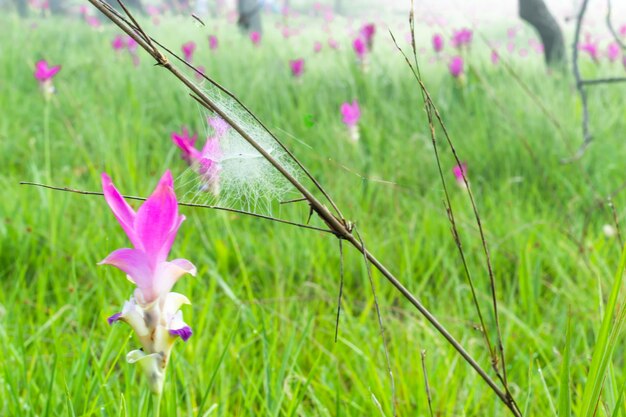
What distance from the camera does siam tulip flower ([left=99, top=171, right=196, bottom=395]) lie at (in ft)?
1.85

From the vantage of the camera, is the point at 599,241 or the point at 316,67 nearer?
the point at 599,241

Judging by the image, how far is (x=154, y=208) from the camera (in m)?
0.56

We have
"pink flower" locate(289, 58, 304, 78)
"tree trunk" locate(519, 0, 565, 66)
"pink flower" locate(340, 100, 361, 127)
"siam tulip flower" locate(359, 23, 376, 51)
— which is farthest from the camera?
"tree trunk" locate(519, 0, 565, 66)

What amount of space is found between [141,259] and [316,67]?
4.01 meters

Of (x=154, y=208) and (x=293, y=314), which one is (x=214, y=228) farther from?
(x=154, y=208)

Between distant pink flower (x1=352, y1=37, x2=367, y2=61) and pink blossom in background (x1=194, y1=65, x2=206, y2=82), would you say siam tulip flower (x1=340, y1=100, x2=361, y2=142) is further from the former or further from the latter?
distant pink flower (x1=352, y1=37, x2=367, y2=61)

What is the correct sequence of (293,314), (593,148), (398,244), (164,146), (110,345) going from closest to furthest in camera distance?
(110,345) < (293,314) < (398,244) < (593,148) < (164,146)

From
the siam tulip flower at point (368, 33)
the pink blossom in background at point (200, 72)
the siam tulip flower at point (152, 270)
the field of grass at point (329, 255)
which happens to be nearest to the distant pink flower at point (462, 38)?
the field of grass at point (329, 255)

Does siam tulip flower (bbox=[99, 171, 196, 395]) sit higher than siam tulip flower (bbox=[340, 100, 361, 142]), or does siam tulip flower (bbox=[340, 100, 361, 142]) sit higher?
siam tulip flower (bbox=[340, 100, 361, 142])

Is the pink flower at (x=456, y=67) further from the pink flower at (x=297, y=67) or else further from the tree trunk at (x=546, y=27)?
the tree trunk at (x=546, y=27)

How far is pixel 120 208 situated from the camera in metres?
0.56

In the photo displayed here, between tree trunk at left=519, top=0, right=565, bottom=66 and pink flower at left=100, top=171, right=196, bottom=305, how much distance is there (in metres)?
4.44

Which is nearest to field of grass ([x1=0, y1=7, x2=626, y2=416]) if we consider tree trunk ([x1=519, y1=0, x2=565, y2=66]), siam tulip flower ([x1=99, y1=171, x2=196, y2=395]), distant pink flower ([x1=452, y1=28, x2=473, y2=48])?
siam tulip flower ([x1=99, y1=171, x2=196, y2=395])

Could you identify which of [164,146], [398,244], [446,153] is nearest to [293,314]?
[398,244]
